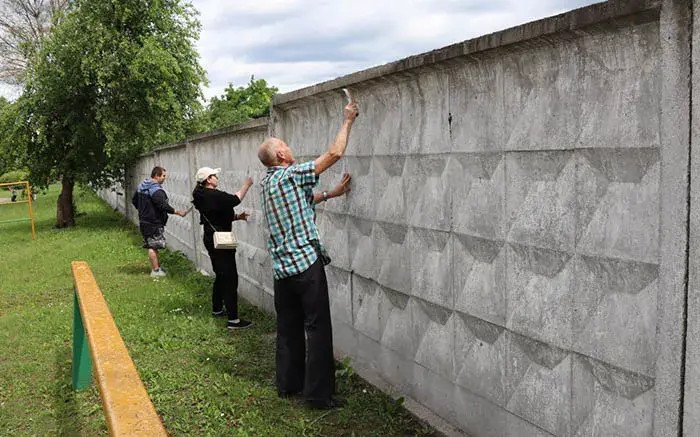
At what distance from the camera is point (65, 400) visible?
561cm

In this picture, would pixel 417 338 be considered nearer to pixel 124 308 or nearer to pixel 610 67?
pixel 610 67

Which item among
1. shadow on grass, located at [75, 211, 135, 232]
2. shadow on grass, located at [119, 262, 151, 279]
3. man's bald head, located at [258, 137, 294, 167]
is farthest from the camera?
shadow on grass, located at [75, 211, 135, 232]

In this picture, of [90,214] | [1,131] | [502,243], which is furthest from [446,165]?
[90,214]

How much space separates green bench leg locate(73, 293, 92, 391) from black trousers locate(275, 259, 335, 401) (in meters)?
1.80

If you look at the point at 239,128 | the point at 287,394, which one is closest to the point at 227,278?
the point at 239,128

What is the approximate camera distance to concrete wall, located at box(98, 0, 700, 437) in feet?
8.28

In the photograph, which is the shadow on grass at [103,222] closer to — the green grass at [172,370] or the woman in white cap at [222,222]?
the green grass at [172,370]

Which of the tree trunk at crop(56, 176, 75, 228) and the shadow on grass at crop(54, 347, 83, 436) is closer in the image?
the shadow on grass at crop(54, 347, 83, 436)

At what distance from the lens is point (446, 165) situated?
4.00 meters

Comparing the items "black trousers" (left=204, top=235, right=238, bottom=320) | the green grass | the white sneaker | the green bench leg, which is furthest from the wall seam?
the white sneaker

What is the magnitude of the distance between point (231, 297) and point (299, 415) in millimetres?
2813

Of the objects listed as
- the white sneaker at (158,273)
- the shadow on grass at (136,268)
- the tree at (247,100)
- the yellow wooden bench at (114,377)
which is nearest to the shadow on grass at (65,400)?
the yellow wooden bench at (114,377)

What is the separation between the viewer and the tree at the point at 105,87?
62.8ft

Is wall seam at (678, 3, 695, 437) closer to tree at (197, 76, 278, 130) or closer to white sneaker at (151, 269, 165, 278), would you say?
white sneaker at (151, 269, 165, 278)
